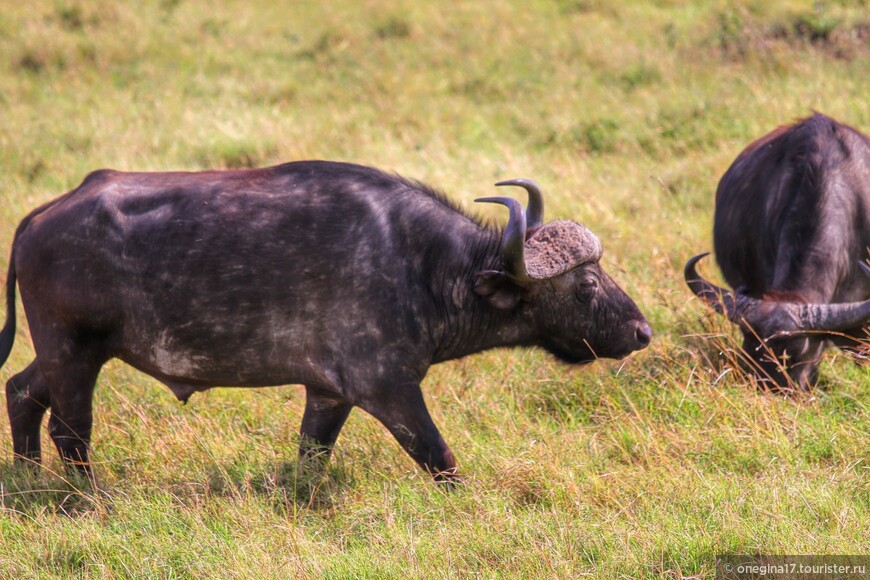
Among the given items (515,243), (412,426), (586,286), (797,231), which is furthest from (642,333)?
(797,231)

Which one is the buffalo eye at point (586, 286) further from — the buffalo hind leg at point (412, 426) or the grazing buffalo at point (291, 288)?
the buffalo hind leg at point (412, 426)

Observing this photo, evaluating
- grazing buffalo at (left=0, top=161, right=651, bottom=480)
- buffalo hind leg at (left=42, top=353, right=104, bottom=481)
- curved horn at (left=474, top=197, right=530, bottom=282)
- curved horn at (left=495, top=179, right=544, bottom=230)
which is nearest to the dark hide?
grazing buffalo at (left=0, top=161, right=651, bottom=480)

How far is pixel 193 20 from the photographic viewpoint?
592 inches

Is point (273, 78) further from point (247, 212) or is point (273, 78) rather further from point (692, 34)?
point (247, 212)

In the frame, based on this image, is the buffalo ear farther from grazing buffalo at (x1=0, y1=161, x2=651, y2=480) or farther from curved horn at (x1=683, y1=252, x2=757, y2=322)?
curved horn at (x1=683, y1=252, x2=757, y2=322)

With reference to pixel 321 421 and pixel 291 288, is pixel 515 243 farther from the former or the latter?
pixel 321 421

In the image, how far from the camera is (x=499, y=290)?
16.7 feet

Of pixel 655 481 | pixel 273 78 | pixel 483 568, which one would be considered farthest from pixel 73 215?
pixel 273 78

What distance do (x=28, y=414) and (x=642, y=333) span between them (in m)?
3.00

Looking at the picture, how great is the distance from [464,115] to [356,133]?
1.27m

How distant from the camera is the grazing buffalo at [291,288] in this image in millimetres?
4969

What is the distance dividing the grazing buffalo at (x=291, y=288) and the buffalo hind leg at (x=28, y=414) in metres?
0.33

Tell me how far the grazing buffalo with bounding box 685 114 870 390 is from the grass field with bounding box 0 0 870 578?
0.28 m

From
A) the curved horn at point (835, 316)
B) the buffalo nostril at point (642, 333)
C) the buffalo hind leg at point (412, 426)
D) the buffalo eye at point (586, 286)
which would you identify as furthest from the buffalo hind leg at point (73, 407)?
the curved horn at point (835, 316)
